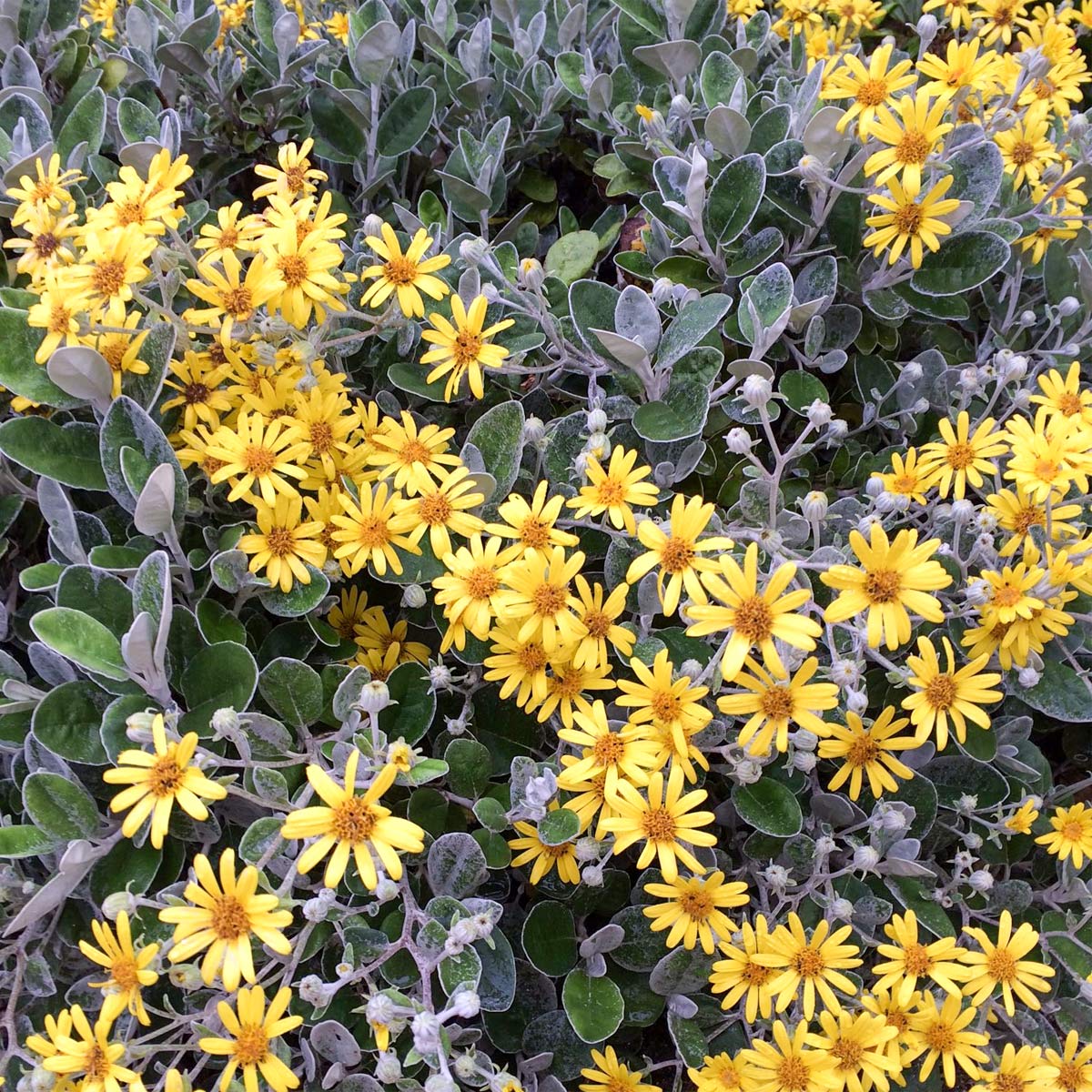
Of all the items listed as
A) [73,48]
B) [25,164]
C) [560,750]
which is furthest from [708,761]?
[73,48]

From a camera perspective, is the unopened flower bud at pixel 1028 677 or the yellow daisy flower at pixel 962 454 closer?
the unopened flower bud at pixel 1028 677

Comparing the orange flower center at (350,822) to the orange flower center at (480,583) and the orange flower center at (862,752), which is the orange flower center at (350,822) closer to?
the orange flower center at (480,583)

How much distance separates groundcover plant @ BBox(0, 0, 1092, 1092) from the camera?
5.94 ft

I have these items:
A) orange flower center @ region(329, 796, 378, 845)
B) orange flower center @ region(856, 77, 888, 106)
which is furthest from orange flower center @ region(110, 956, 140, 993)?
orange flower center @ region(856, 77, 888, 106)

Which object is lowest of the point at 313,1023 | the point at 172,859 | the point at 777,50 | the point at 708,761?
the point at 313,1023

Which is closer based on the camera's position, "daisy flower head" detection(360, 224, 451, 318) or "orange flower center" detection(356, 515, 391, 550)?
"orange flower center" detection(356, 515, 391, 550)

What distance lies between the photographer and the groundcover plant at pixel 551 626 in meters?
1.81

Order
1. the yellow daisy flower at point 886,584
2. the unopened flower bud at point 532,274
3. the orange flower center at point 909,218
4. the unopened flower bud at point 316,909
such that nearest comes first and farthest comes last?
1. the unopened flower bud at point 316,909
2. the yellow daisy flower at point 886,584
3. the unopened flower bud at point 532,274
4. the orange flower center at point 909,218

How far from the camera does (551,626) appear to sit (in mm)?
1876

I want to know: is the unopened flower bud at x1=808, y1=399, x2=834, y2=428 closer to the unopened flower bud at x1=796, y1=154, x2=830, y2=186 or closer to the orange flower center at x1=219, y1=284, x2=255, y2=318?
the unopened flower bud at x1=796, y1=154, x2=830, y2=186

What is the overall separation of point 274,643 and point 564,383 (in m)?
1.06

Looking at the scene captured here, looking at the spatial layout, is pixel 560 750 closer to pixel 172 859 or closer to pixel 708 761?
pixel 708 761

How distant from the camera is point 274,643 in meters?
2.13

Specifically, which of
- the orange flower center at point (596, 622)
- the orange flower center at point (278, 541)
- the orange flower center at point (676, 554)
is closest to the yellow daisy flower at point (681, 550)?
the orange flower center at point (676, 554)
